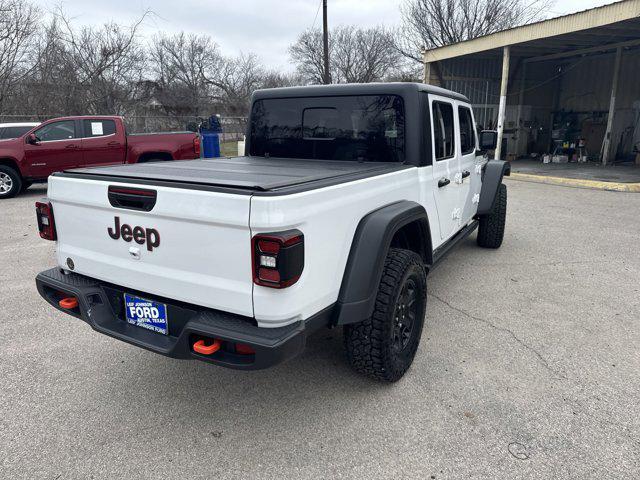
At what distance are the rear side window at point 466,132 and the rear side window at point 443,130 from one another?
37 cm

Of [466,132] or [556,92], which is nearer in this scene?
[466,132]

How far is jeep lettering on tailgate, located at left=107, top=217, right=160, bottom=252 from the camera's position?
2319 millimetres

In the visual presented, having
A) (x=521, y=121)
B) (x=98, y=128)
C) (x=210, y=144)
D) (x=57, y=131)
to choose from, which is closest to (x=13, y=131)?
(x=57, y=131)

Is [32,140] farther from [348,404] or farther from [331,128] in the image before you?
[348,404]

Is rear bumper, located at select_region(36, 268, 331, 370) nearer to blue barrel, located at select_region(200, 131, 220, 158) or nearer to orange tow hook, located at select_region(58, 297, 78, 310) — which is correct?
orange tow hook, located at select_region(58, 297, 78, 310)

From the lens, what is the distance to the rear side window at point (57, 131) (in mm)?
10172

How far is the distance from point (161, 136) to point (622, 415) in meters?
10.3

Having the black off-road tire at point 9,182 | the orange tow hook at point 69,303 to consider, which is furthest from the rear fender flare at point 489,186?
the black off-road tire at point 9,182

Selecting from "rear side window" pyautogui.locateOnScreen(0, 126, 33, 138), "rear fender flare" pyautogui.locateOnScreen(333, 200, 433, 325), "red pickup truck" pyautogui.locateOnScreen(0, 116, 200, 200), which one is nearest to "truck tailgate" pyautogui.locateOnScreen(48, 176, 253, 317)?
"rear fender flare" pyautogui.locateOnScreen(333, 200, 433, 325)

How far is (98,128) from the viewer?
1057cm

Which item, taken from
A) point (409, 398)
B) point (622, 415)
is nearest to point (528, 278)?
point (622, 415)

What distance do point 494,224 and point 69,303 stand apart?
4.98m

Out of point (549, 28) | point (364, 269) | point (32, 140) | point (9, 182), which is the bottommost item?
point (9, 182)

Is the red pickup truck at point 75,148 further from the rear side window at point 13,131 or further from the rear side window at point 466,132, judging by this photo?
the rear side window at point 466,132
